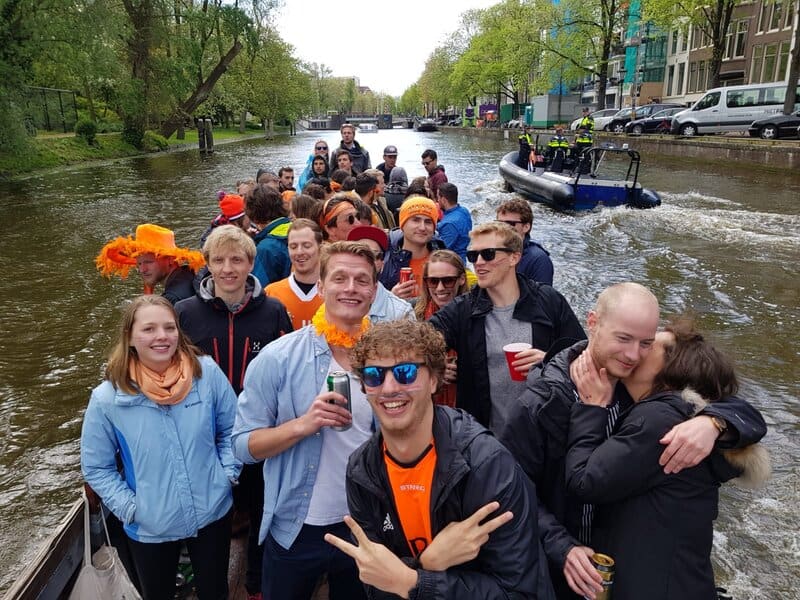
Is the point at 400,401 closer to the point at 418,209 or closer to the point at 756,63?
the point at 418,209

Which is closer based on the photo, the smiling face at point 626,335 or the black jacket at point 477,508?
the black jacket at point 477,508

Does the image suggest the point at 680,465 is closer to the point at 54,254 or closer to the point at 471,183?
the point at 54,254

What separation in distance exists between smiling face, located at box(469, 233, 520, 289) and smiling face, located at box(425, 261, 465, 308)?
35 centimetres

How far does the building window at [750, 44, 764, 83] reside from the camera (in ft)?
121

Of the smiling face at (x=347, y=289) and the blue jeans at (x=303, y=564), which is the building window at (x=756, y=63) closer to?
the smiling face at (x=347, y=289)

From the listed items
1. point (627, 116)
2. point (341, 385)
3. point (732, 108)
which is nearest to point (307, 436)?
point (341, 385)

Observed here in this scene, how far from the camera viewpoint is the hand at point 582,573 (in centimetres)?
187

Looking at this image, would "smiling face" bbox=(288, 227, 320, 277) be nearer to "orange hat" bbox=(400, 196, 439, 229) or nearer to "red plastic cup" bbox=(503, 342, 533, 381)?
"orange hat" bbox=(400, 196, 439, 229)

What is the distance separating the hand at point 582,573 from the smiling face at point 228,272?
2058 mm

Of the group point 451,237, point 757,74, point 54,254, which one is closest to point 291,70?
point 757,74

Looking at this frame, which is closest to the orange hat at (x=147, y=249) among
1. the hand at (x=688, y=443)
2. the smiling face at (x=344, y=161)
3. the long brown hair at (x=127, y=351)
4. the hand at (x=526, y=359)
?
the long brown hair at (x=127, y=351)

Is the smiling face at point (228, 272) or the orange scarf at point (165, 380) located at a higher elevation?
the smiling face at point (228, 272)

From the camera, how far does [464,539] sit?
158 centimetres

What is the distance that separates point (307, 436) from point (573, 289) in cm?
856
